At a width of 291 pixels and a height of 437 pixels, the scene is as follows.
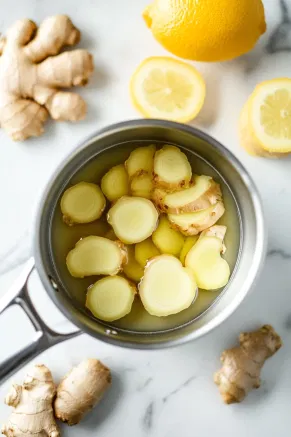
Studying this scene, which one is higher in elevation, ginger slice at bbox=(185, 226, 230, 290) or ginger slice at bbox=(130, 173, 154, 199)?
ginger slice at bbox=(130, 173, 154, 199)

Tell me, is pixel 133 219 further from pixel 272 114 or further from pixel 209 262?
pixel 272 114

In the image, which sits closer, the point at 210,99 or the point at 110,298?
the point at 110,298

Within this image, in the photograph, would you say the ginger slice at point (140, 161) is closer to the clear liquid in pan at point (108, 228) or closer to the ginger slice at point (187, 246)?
the clear liquid in pan at point (108, 228)

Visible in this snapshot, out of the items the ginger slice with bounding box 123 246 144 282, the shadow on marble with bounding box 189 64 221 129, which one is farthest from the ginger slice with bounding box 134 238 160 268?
the shadow on marble with bounding box 189 64 221 129

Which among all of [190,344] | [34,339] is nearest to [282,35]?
[190,344]

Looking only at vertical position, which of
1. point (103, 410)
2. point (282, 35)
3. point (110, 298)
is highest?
point (282, 35)

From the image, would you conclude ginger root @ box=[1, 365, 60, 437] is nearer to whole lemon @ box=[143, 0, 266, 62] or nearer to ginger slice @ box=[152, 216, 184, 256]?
ginger slice @ box=[152, 216, 184, 256]
